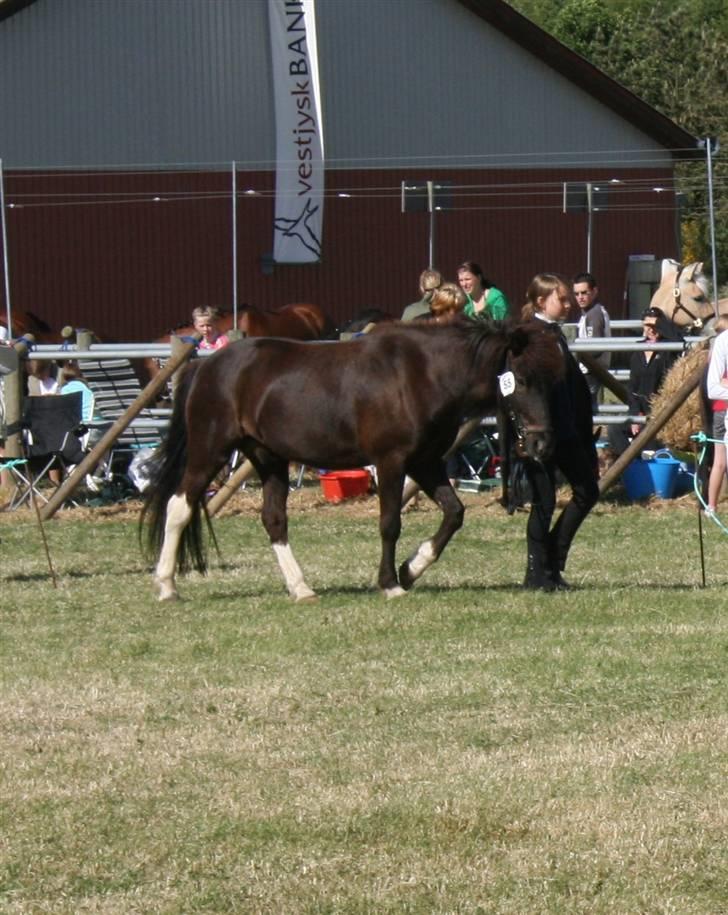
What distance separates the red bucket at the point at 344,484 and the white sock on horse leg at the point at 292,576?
223 inches

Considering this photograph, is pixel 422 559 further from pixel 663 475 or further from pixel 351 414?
pixel 663 475

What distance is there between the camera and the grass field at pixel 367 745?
5.47 metres

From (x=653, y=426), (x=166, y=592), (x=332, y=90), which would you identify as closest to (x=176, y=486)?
(x=166, y=592)

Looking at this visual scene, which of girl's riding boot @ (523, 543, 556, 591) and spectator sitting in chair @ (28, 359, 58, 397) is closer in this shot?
girl's riding boot @ (523, 543, 556, 591)

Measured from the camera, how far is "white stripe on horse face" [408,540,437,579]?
10.8 meters

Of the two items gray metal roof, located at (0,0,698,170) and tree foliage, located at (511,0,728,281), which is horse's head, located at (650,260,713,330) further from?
tree foliage, located at (511,0,728,281)

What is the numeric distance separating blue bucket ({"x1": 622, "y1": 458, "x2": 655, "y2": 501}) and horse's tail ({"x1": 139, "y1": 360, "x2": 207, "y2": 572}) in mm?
6033

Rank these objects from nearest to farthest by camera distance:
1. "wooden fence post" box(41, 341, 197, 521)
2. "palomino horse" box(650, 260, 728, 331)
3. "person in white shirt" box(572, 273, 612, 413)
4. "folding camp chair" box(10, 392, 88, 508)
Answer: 1. "wooden fence post" box(41, 341, 197, 521)
2. "folding camp chair" box(10, 392, 88, 508)
3. "person in white shirt" box(572, 273, 612, 413)
4. "palomino horse" box(650, 260, 728, 331)

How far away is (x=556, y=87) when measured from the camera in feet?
126

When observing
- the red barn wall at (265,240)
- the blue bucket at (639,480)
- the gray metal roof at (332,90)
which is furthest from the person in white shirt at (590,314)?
the gray metal roof at (332,90)

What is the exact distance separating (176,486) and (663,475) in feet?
20.8

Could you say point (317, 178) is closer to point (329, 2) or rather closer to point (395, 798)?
point (329, 2)

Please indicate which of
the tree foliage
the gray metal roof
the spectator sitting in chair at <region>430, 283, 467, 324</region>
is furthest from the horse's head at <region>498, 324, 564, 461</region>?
the tree foliage

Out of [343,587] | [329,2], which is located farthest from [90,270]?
[343,587]
